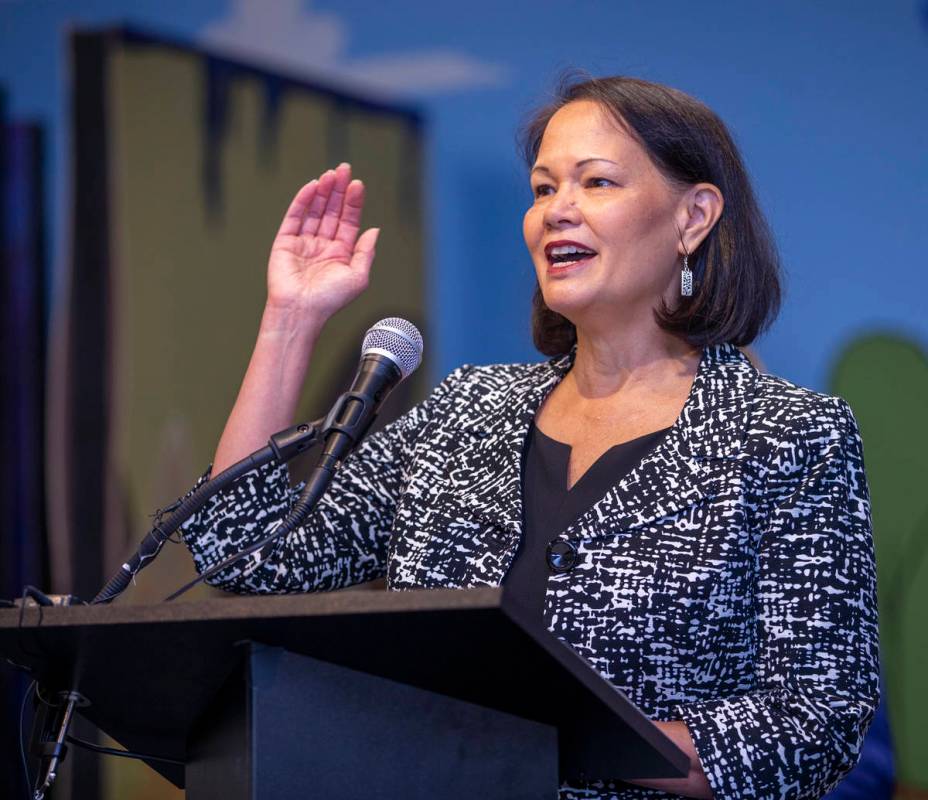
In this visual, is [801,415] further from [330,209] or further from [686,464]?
[330,209]

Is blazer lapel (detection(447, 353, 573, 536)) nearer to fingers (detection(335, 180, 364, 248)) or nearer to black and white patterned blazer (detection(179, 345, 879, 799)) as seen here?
black and white patterned blazer (detection(179, 345, 879, 799))

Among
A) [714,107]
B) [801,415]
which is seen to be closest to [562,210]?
[801,415]

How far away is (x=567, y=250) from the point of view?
192 centimetres

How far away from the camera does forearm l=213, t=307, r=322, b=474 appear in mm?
1864

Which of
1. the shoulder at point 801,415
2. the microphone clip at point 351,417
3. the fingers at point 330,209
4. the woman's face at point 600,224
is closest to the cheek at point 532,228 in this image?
the woman's face at point 600,224

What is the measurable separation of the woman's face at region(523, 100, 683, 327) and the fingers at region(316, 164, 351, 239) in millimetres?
297

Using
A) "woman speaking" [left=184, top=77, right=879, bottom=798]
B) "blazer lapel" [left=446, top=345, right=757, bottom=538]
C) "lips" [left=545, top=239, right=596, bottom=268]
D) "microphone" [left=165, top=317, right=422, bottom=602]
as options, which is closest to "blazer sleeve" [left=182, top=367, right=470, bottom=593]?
"woman speaking" [left=184, top=77, right=879, bottom=798]

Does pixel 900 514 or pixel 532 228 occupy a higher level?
pixel 532 228

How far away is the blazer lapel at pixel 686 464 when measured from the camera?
1.73m

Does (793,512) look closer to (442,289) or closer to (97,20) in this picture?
(442,289)

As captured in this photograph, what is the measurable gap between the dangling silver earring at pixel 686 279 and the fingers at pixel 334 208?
21.4 inches

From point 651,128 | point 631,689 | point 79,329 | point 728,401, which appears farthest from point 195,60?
point 631,689

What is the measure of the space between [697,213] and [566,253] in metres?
0.24

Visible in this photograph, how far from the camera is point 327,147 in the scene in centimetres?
362
